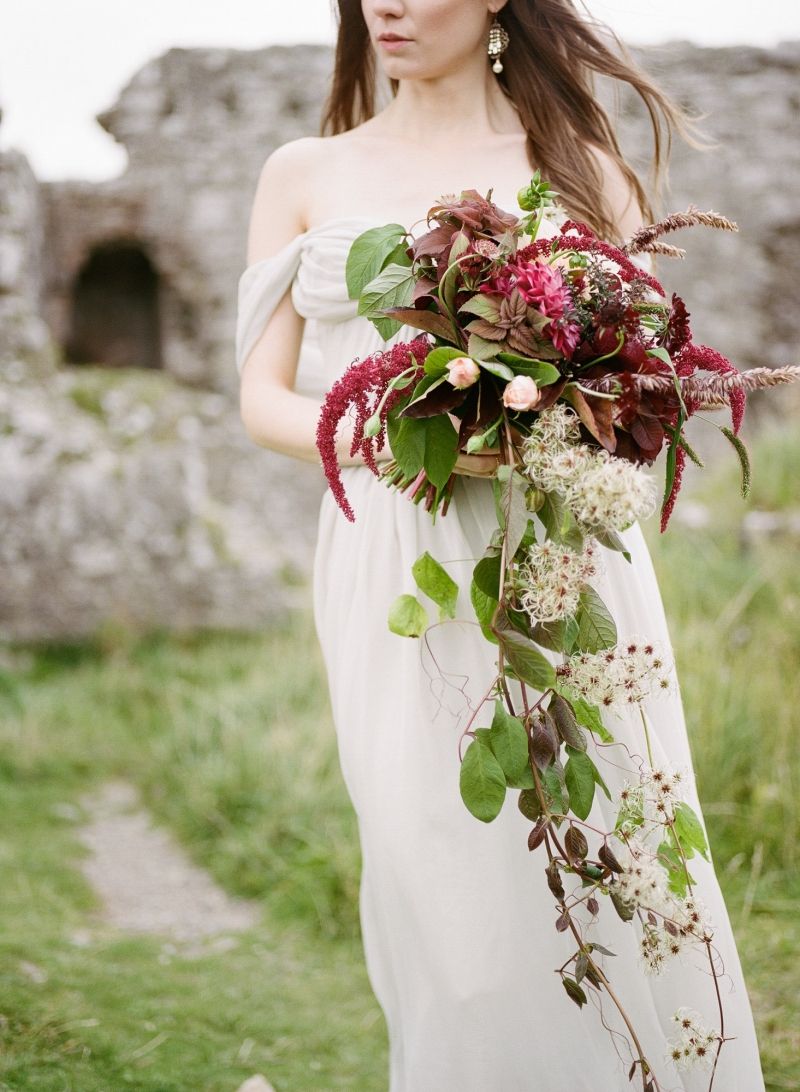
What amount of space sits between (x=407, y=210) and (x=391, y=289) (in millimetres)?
625

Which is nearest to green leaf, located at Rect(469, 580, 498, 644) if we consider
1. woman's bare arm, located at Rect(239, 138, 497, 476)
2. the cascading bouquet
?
the cascading bouquet

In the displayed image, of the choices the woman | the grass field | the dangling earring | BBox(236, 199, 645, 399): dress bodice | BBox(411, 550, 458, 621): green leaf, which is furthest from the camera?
the grass field

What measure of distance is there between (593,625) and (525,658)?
5.7 inches

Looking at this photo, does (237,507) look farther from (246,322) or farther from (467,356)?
(467,356)

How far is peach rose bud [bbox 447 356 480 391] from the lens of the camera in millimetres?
1334

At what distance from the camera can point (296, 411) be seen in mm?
2027

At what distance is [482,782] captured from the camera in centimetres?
146

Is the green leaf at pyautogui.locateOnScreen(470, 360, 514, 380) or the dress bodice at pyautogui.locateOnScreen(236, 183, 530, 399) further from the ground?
the dress bodice at pyautogui.locateOnScreen(236, 183, 530, 399)

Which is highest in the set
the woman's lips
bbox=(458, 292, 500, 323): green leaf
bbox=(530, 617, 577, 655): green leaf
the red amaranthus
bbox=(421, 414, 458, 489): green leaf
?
the woman's lips

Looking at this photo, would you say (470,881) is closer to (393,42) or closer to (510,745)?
(510,745)

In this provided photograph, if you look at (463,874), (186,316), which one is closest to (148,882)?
(463,874)

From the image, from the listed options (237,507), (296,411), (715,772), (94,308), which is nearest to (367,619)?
(296,411)

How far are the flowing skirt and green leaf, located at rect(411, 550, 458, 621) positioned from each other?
3.1 inches

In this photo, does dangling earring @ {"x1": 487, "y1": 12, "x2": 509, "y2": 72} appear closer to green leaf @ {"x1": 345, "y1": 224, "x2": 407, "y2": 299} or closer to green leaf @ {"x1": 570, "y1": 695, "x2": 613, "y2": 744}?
Answer: green leaf @ {"x1": 345, "y1": 224, "x2": 407, "y2": 299}
